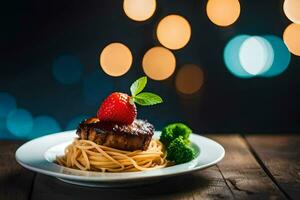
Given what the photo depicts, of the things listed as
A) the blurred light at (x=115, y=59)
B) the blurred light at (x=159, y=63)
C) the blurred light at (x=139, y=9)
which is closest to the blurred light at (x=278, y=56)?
the blurred light at (x=159, y=63)

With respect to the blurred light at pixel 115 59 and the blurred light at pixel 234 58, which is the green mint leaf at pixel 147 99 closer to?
the blurred light at pixel 115 59

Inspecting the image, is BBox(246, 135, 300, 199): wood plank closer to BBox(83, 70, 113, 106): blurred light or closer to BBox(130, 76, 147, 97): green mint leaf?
BBox(130, 76, 147, 97): green mint leaf

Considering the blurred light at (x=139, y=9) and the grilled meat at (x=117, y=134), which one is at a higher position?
the blurred light at (x=139, y=9)

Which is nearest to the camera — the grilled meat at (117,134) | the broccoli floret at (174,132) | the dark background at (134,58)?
the grilled meat at (117,134)

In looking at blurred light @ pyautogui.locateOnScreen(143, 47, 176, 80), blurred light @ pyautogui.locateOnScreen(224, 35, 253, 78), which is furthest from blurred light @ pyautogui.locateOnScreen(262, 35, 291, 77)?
blurred light @ pyautogui.locateOnScreen(143, 47, 176, 80)

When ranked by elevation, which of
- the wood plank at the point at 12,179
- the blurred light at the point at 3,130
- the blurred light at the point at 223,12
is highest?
the blurred light at the point at 223,12

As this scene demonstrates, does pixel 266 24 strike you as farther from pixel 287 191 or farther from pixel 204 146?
pixel 287 191
